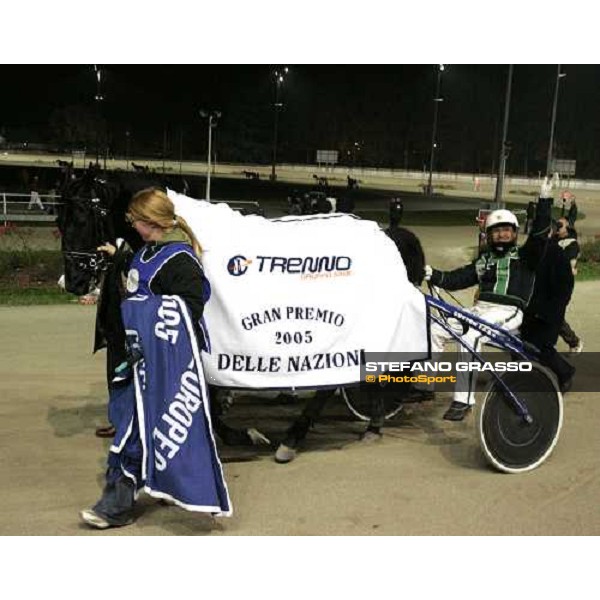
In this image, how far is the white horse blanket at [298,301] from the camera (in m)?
3.86

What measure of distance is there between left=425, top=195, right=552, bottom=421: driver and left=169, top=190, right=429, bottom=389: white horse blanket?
3.07 ft

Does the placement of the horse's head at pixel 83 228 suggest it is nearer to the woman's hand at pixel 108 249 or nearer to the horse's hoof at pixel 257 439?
the woman's hand at pixel 108 249

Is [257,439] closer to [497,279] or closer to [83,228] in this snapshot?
[83,228]

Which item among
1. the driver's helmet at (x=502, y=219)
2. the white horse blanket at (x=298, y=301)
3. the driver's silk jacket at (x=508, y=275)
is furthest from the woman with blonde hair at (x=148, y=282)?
the driver's helmet at (x=502, y=219)

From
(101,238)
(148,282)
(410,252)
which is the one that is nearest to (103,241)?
(101,238)

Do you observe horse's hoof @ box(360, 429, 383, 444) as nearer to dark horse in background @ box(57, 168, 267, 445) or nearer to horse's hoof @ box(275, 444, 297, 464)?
horse's hoof @ box(275, 444, 297, 464)

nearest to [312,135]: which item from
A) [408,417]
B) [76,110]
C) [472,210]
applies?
[76,110]

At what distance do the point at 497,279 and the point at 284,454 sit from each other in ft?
6.54

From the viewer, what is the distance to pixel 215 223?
3.99 metres

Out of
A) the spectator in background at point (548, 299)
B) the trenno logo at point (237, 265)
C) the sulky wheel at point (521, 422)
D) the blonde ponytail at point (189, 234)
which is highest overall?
the blonde ponytail at point (189, 234)

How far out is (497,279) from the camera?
522 centimetres

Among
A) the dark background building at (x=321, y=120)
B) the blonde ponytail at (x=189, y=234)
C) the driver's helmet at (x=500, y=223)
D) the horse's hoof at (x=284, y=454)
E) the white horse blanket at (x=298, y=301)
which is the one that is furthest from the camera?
the dark background building at (x=321, y=120)

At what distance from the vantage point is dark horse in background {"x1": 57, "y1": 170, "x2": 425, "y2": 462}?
4020 millimetres

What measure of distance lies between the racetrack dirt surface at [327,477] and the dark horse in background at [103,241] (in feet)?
1.54
